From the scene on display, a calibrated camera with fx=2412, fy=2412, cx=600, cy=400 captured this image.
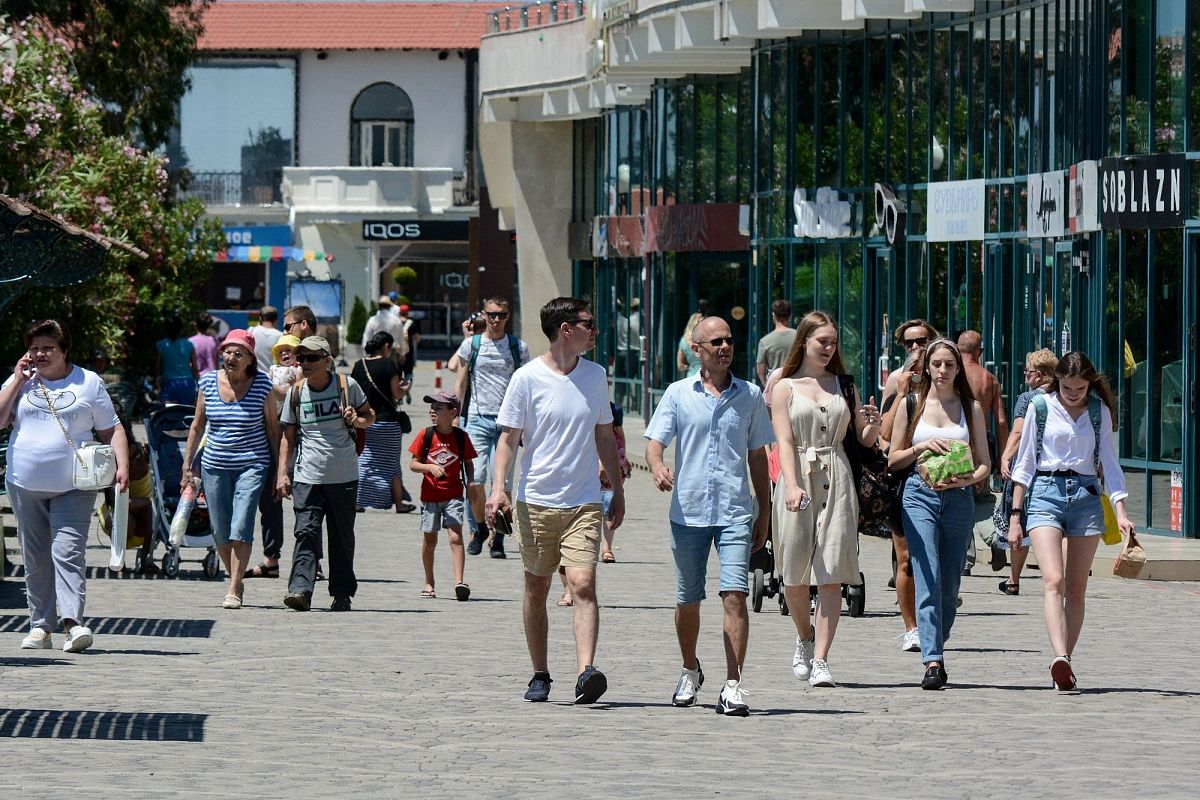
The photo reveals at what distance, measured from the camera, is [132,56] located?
41.3 metres

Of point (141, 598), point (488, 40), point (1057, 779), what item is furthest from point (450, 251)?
point (1057, 779)

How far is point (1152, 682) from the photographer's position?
11203 millimetres

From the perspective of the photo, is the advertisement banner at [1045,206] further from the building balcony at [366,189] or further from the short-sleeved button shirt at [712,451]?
the building balcony at [366,189]

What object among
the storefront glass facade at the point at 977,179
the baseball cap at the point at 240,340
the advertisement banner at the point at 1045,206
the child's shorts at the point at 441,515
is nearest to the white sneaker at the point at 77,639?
the baseball cap at the point at 240,340

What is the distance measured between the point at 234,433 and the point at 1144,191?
823cm

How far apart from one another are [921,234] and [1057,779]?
1822 centimetres

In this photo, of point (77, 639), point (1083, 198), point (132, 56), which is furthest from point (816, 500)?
point (132, 56)

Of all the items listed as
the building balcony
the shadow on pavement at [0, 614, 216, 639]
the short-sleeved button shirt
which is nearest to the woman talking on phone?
the shadow on pavement at [0, 614, 216, 639]

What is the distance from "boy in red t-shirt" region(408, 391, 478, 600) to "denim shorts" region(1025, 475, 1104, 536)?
14.4 ft

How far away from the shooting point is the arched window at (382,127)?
249 ft

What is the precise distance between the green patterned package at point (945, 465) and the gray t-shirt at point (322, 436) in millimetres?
4167

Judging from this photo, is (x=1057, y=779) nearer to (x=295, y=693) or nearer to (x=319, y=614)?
(x=295, y=693)

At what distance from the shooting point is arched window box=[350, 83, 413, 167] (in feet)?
249

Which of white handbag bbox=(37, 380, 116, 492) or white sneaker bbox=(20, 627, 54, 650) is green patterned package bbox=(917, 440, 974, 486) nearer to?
white handbag bbox=(37, 380, 116, 492)
